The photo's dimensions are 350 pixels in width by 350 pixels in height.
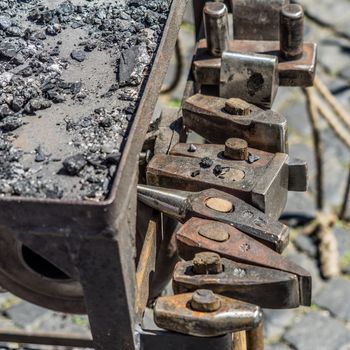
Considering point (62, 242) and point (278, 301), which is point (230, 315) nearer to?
point (278, 301)

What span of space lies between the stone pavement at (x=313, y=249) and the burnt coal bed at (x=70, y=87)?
234 centimetres

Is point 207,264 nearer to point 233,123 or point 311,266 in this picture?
point 233,123

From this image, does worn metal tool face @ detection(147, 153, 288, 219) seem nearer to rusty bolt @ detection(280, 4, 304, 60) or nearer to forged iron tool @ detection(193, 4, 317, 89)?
forged iron tool @ detection(193, 4, 317, 89)

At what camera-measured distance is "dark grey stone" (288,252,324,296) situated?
5.34 meters

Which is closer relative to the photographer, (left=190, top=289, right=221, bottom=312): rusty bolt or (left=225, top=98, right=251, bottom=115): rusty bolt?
(left=190, top=289, right=221, bottom=312): rusty bolt

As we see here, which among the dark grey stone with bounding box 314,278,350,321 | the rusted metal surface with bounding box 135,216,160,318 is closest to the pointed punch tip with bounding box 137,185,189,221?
the rusted metal surface with bounding box 135,216,160,318

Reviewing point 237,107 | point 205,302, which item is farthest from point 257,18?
point 205,302

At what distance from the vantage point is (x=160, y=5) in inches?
117

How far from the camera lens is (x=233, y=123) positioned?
2.83 metres

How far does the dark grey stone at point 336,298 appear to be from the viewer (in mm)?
5191

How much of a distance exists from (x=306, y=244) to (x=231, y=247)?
10.4ft

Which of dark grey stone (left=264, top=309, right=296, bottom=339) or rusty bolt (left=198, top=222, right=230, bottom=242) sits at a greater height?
rusty bolt (left=198, top=222, right=230, bottom=242)

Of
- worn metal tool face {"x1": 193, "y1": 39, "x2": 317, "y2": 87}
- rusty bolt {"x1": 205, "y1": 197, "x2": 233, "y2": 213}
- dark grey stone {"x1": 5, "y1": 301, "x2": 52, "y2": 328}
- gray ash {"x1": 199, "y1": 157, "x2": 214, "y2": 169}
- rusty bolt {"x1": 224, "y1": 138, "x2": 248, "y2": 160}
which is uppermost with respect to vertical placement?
worn metal tool face {"x1": 193, "y1": 39, "x2": 317, "y2": 87}

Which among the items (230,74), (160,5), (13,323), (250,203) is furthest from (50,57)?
(13,323)
